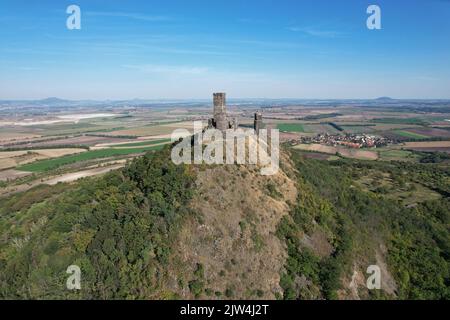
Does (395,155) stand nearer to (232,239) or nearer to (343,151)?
(343,151)

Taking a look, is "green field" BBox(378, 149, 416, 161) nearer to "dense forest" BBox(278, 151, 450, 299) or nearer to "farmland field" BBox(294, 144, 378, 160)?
"farmland field" BBox(294, 144, 378, 160)

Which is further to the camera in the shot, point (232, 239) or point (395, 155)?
point (395, 155)

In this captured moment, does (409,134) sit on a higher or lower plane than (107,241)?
higher

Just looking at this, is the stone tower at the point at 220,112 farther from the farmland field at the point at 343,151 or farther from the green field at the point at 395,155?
the green field at the point at 395,155

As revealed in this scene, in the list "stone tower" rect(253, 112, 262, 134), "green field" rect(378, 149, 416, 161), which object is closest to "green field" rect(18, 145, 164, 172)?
"stone tower" rect(253, 112, 262, 134)

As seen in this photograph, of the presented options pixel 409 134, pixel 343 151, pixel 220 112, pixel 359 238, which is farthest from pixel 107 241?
pixel 409 134

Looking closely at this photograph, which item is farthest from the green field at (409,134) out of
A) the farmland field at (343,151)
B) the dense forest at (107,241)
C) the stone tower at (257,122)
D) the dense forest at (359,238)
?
the dense forest at (107,241)
